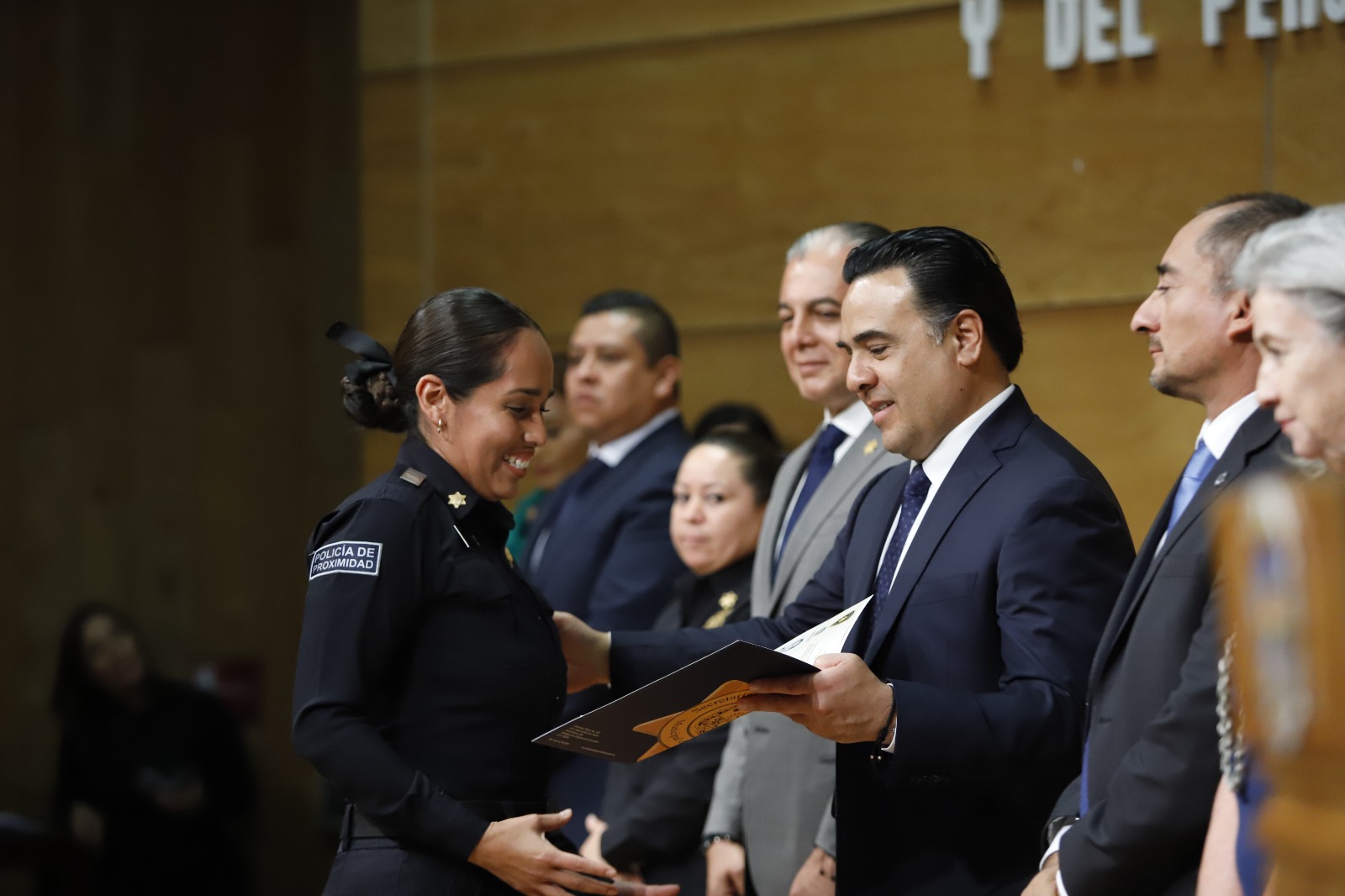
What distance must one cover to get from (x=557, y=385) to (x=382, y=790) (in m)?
2.58

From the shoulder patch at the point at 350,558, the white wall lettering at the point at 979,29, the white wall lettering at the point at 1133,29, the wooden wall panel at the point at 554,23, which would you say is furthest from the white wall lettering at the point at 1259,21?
the shoulder patch at the point at 350,558

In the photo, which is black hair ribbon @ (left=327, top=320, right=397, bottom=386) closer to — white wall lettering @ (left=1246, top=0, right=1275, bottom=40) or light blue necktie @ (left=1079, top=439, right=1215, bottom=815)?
light blue necktie @ (left=1079, top=439, right=1215, bottom=815)

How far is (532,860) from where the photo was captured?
2.22 m

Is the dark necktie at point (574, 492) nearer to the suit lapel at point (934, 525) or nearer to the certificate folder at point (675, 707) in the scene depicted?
the suit lapel at point (934, 525)

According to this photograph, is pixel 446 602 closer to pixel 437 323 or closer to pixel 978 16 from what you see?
pixel 437 323

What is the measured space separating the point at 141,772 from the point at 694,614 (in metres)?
2.62

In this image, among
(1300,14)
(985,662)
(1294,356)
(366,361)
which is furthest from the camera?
(1300,14)

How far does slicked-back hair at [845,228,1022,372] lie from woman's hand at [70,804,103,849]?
374cm

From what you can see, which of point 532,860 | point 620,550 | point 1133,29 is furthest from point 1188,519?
point 1133,29

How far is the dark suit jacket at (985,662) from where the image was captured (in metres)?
2.27

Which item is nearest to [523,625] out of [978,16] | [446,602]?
[446,602]

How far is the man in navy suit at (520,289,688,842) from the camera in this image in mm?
3826

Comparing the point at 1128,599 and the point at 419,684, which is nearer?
the point at 1128,599

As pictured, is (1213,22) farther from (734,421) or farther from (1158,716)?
(1158,716)
